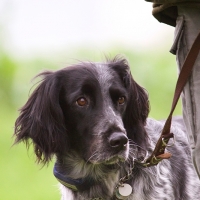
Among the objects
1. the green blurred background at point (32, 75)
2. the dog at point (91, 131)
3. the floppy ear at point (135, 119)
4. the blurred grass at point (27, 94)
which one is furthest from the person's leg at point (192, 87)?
the green blurred background at point (32, 75)

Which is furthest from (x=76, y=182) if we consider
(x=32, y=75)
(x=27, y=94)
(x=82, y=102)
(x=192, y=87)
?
(x=32, y=75)

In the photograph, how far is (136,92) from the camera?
4.79 metres

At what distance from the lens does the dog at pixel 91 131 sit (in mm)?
4379

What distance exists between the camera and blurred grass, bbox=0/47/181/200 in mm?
7805

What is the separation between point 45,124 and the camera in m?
4.54

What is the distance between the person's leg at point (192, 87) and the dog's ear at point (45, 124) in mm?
1118

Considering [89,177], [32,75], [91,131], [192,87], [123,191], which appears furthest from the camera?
[32,75]

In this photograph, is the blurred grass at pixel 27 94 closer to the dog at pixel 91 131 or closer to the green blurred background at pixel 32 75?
the green blurred background at pixel 32 75

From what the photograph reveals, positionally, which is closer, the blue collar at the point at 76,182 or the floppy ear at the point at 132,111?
the blue collar at the point at 76,182

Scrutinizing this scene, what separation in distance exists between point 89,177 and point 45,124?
445 mm

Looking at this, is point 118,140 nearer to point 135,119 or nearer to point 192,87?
point 135,119

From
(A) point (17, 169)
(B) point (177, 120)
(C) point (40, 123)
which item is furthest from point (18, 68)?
(C) point (40, 123)

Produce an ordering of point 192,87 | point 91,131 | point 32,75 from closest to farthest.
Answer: point 192,87 < point 91,131 < point 32,75

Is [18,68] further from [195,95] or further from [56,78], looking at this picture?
[195,95]
